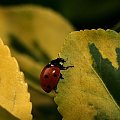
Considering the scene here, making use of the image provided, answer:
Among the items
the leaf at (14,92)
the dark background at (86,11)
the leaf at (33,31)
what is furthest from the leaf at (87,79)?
the dark background at (86,11)

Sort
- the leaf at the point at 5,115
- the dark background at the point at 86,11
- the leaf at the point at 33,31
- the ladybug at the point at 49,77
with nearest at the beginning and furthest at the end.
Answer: the leaf at the point at 5,115 < the ladybug at the point at 49,77 < the leaf at the point at 33,31 < the dark background at the point at 86,11

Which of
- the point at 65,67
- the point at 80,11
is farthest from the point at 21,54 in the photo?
the point at 65,67

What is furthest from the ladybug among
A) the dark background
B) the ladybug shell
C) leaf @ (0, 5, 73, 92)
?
the dark background

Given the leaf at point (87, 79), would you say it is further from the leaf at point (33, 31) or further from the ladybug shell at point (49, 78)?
the leaf at point (33, 31)

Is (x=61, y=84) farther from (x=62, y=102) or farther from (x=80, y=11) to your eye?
(x=80, y=11)

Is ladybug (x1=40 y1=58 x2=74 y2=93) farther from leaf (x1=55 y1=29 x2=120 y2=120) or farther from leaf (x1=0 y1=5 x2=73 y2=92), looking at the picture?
leaf (x1=0 y1=5 x2=73 y2=92)
